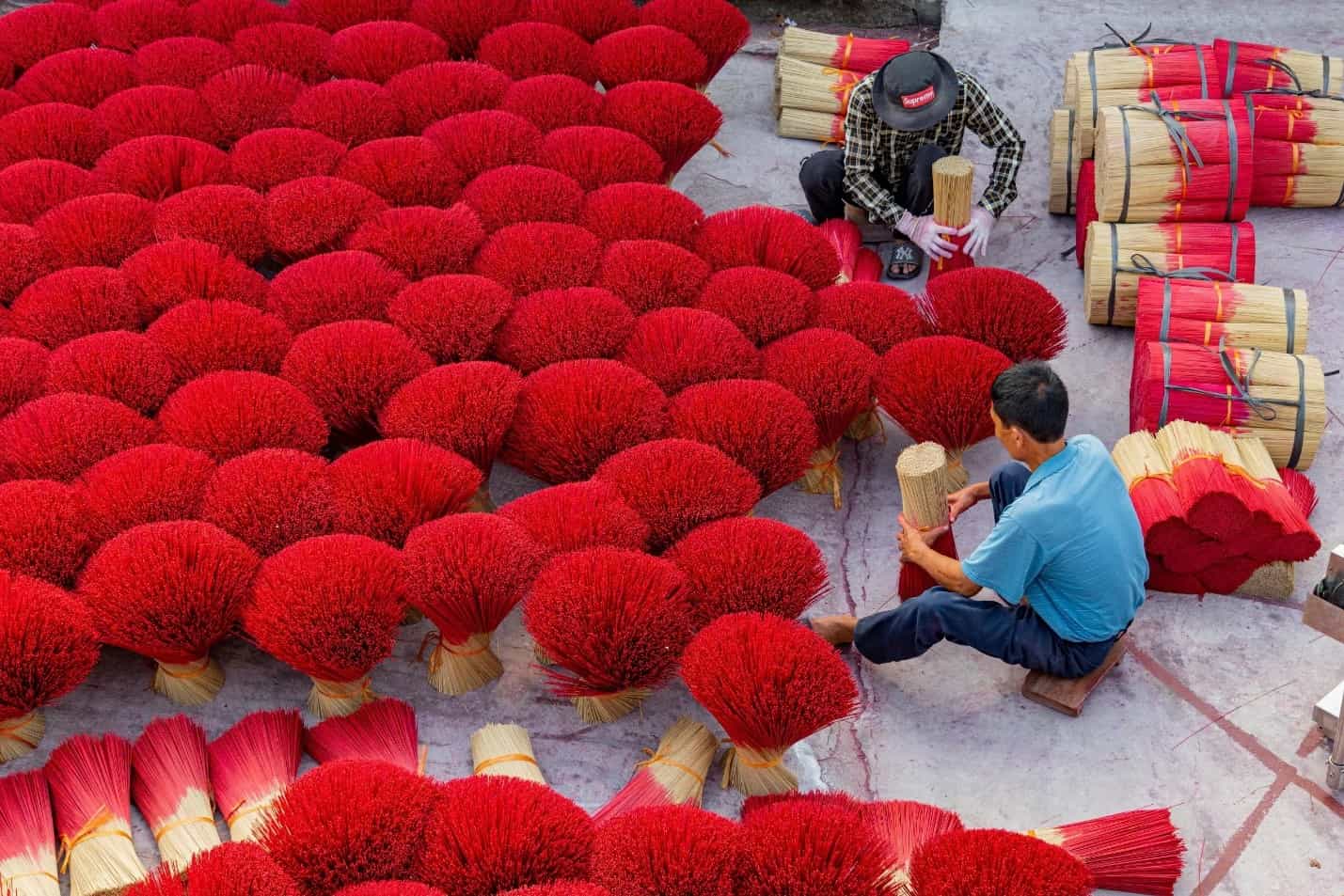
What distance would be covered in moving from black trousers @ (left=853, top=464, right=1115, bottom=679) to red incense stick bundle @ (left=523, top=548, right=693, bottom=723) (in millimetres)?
488

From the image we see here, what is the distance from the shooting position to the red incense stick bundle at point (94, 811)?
8.31ft

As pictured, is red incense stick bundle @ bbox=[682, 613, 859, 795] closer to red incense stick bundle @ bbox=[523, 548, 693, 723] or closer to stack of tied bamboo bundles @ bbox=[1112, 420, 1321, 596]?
red incense stick bundle @ bbox=[523, 548, 693, 723]

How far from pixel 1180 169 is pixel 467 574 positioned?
249cm

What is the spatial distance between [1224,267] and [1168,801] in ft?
5.98

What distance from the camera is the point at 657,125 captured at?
4449mm

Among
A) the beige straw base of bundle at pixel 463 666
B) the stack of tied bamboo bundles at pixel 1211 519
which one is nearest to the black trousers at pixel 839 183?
the stack of tied bamboo bundles at pixel 1211 519

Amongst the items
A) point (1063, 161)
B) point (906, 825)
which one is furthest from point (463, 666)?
point (1063, 161)

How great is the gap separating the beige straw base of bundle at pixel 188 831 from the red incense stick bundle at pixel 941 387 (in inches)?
72.0

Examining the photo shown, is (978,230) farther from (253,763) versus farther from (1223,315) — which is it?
(253,763)

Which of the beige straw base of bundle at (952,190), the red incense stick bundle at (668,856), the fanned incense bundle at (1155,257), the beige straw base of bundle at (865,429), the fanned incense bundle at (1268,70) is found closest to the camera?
Answer: the red incense stick bundle at (668,856)

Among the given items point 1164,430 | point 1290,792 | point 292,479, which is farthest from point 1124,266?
point 292,479

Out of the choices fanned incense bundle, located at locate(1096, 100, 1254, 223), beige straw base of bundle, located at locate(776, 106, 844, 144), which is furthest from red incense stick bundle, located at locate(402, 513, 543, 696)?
beige straw base of bundle, located at locate(776, 106, 844, 144)

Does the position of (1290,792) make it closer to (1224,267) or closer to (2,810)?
(1224,267)

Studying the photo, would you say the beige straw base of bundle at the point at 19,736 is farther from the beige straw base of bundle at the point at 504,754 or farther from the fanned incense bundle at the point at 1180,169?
the fanned incense bundle at the point at 1180,169
